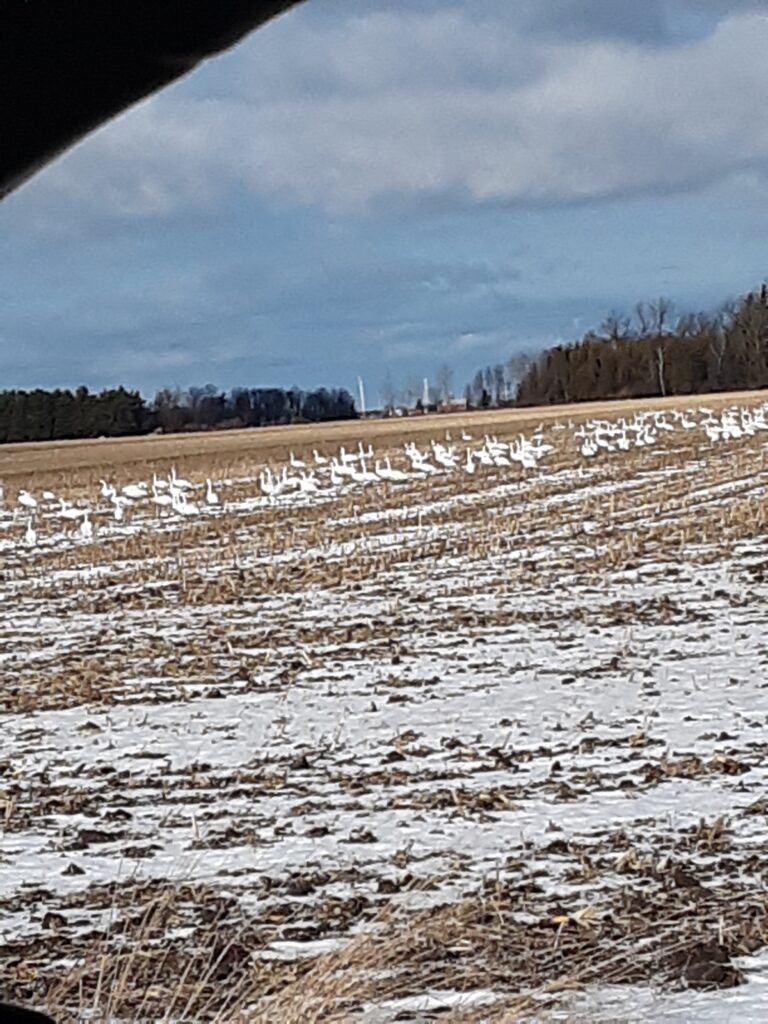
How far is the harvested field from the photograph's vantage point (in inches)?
175

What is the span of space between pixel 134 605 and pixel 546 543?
19.7 feet

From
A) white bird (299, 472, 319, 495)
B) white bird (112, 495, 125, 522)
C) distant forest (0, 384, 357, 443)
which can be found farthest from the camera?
distant forest (0, 384, 357, 443)

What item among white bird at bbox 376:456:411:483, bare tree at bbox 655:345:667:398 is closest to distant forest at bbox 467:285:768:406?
bare tree at bbox 655:345:667:398

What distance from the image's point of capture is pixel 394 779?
7.49 m

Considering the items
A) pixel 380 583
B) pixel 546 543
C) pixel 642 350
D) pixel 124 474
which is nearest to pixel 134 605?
pixel 380 583

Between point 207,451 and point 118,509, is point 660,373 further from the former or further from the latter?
point 118,509

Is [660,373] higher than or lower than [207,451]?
higher

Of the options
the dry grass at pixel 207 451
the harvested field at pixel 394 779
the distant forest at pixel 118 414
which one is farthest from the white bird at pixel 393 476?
the distant forest at pixel 118 414

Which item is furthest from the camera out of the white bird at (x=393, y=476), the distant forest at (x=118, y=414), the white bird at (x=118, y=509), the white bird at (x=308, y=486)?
the distant forest at (x=118, y=414)

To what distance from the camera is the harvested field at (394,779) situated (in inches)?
175

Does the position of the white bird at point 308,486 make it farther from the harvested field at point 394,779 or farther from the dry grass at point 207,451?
the harvested field at point 394,779

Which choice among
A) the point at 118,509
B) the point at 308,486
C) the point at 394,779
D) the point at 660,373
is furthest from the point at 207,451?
the point at 660,373

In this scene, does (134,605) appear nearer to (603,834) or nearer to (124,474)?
(603,834)

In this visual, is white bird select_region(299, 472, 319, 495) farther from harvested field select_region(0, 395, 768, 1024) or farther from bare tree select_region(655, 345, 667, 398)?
bare tree select_region(655, 345, 667, 398)
